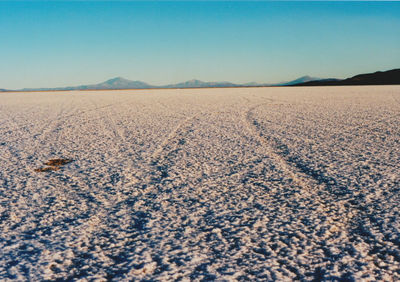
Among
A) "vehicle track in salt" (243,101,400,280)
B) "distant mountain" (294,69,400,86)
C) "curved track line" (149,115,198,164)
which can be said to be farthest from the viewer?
"distant mountain" (294,69,400,86)

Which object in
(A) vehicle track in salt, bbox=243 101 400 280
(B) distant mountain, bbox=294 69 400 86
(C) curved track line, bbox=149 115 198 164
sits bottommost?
(A) vehicle track in salt, bbox=243 101 400 280

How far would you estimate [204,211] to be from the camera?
239 cm

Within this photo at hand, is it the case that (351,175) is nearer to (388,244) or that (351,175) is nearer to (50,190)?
(388,244)

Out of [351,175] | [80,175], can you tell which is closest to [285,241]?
[351,175]

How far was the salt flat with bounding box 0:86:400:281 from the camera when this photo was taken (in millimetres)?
1699

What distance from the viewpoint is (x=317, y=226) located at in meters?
2.10

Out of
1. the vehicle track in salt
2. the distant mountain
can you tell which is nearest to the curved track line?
the vehicle track in salt

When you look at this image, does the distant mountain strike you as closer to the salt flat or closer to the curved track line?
the curved track line

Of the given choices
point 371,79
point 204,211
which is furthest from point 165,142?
point 371,79

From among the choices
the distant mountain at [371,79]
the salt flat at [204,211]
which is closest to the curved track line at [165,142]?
the salt flat at [204,211]

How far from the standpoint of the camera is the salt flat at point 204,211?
1699 millimetres

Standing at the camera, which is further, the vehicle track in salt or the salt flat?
the vehicle track in salt

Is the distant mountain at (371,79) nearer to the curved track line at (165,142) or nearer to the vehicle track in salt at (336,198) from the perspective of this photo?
the curved track line at (165,142)

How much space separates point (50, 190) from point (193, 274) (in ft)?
5.82
